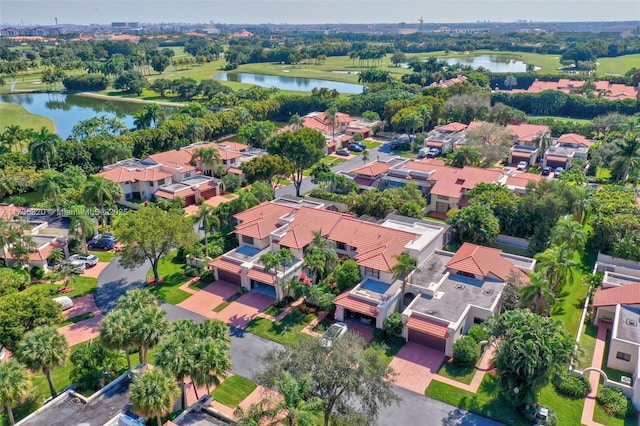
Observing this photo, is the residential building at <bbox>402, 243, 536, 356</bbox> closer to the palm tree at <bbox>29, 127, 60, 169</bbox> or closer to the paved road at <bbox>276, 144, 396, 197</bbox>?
the paved road at <bbox>276, 144, 396, 197</bbox>

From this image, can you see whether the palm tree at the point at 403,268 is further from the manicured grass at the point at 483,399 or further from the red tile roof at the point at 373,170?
the red tile roof at the point at 373,170

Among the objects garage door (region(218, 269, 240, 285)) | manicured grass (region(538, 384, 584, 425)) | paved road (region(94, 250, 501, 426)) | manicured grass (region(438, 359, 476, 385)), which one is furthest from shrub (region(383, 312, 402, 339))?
garage door (region(218, 269, 240, 285))

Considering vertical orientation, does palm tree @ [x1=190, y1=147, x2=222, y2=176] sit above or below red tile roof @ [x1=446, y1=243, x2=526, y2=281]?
above

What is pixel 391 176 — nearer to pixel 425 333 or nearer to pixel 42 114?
pixel 425 333

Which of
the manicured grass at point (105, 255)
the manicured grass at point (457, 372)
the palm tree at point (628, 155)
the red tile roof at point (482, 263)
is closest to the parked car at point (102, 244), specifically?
the manicured grass at point (105, 255)

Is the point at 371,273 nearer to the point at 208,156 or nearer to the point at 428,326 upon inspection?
the point at 428,326

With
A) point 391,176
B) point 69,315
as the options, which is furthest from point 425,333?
point 391,176
